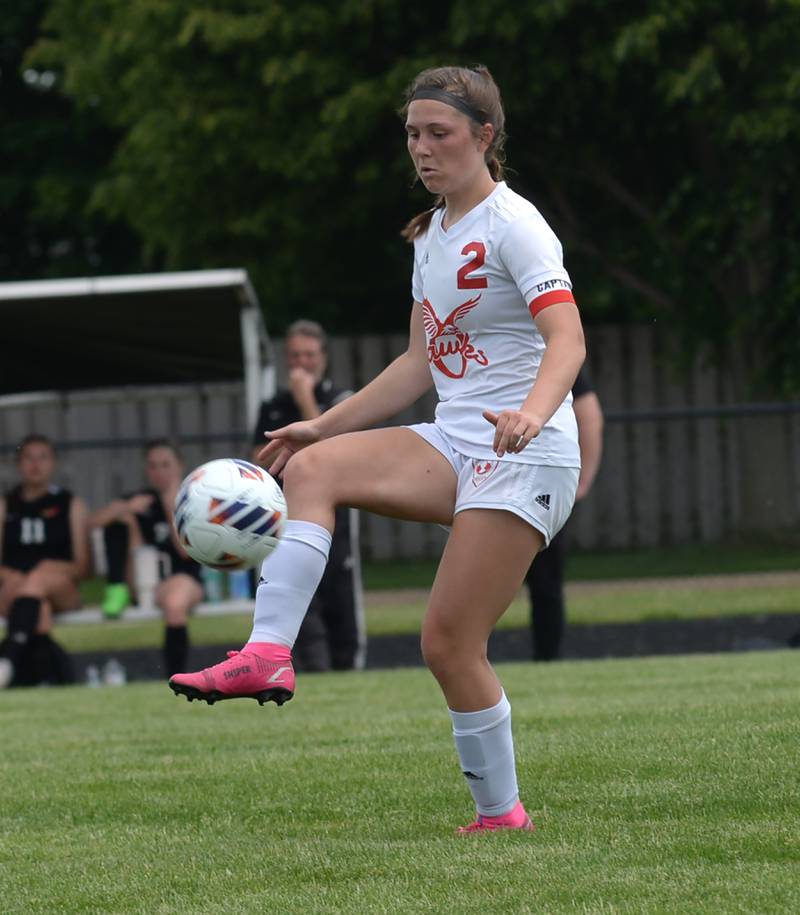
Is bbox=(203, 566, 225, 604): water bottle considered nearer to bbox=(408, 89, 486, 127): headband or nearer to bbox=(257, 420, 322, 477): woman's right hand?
bbox=(257, 420, 322, 477): woman's right hand

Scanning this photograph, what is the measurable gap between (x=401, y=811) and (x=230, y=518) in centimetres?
131

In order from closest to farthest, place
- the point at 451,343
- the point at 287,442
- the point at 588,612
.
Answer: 1. the point at 451,343
2. the point at 287,442
3. the point at 588,612

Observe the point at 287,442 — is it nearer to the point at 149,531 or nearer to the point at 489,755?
the point at 489,755

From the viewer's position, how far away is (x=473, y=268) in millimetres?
4762

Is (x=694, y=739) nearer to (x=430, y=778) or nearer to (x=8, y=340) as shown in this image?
(x=430, y=778)

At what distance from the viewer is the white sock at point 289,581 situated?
15.4 ft

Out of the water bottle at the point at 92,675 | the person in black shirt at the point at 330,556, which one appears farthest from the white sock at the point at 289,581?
the water bottle at the point at 92,675

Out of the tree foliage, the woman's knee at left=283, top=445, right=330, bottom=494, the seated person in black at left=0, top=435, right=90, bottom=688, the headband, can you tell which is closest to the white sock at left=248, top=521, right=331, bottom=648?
the woman's knee at left=283, top=445, right=330, bottom=494

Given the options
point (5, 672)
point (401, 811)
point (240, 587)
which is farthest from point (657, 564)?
point (401, 811)

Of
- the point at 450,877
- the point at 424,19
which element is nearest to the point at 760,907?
the point at 450,877

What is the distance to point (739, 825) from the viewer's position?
4.80 m

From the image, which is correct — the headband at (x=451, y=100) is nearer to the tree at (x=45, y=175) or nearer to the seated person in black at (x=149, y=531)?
the seated person in black at (x=149, y=531)

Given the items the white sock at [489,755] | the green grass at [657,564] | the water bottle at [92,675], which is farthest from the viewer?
the green grass at [657,564]

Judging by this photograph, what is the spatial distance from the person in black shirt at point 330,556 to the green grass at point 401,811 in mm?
2816
